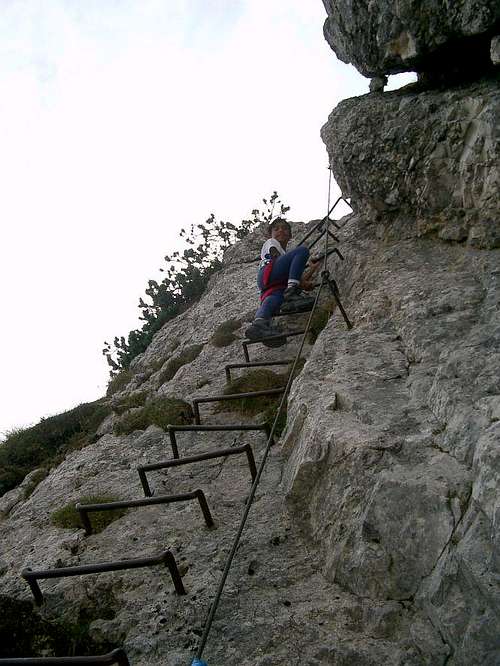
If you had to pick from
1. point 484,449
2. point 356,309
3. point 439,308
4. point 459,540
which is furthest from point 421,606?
point 356,309

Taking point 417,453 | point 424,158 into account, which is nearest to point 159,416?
point 417,453

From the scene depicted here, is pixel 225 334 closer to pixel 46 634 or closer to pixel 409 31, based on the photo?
pixel 409 31

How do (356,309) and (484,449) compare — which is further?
(356,309)

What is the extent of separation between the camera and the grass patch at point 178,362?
44.3 ft

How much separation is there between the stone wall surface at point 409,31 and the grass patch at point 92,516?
955 centimetres

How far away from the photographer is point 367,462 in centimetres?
568

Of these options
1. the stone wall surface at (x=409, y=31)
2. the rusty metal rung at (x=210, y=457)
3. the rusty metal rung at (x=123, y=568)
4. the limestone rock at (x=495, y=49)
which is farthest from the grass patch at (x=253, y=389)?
the stone wall surface at (x=409, y=31)

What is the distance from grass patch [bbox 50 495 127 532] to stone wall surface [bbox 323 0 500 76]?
31.3 ft

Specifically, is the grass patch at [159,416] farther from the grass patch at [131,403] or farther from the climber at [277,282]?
the climber at [277,282]

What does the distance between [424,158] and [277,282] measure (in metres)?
4.37

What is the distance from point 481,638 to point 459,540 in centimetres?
76

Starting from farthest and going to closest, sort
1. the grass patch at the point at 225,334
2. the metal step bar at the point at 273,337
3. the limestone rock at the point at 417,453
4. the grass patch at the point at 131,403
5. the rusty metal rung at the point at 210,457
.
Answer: the grass patch at the point at 225,334 < the grass patch at the point at 131,403 < the metal step bar at the point at 273,337 < the rusty metal rung at the point at 210,457 < the limestone rock at the point at 417,453

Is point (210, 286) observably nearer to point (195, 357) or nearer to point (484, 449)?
point (195, 357)

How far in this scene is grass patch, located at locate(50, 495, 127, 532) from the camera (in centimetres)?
757
